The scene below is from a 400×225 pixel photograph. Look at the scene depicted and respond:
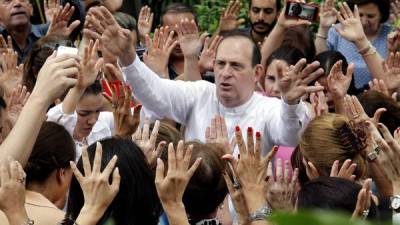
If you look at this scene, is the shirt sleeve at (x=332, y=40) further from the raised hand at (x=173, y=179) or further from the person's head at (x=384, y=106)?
the raised hand at (x=173, y=179)

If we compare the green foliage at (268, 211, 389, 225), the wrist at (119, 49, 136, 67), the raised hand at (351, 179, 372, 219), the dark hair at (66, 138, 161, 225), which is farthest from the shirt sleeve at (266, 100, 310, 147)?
the green foliage at (268, 211, 389, 225)

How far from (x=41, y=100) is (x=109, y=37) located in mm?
2138

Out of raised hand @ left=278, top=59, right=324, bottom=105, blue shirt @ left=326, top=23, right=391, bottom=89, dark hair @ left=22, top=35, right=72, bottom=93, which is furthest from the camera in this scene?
blue shirt @ left=326, top=23, right=391, bottom=89

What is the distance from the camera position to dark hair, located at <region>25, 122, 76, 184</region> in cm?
385

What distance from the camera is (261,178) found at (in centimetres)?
→ 374

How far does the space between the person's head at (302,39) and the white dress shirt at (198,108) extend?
1.89 meters

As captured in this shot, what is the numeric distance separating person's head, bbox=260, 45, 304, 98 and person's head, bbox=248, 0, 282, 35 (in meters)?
1.15

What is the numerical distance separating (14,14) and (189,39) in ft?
6.20

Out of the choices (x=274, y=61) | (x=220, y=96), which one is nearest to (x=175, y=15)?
(x=274, y=61)

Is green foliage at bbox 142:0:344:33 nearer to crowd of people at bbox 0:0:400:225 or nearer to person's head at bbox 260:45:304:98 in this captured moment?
Result: crowd of people at bbox 0:0:400:225

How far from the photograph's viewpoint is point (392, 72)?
667 cm

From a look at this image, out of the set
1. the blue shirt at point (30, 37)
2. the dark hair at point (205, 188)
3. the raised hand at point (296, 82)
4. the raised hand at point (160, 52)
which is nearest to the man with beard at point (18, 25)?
the blue shirt at point (30, 37)

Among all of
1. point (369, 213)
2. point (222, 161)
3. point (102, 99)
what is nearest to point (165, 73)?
point (102, 99)

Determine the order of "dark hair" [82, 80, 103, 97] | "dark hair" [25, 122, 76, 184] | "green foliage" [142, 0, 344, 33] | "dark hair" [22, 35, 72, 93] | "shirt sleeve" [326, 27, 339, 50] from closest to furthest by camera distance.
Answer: "dark hair" [25, 122, 76, 184] → "dark hair" [82, 80, 103, 97] → "dark hair" [22, 35, 72, 93] → "shirt sleeve" [326, 27, 339, 50] → "green foliage" [142, 0, 344, 33]
